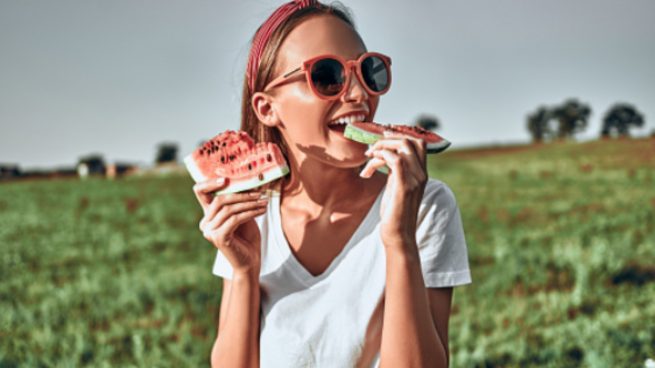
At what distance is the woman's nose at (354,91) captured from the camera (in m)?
2.18

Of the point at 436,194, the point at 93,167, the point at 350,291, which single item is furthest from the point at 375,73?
the point at 93,167

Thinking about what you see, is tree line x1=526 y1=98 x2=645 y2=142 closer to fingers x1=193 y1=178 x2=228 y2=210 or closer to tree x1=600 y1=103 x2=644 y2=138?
tree x1=600 y1=103 x2=644 y2=138

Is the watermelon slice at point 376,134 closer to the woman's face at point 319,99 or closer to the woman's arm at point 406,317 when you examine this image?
the woman's face at point 319,99

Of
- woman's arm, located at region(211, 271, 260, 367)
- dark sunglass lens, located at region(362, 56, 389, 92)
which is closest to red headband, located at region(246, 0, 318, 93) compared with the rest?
dark sunglass lens, located at region(362, 56, 389, 92)

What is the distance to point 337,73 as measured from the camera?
7.16 feet

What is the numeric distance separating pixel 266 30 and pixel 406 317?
1198 millimetres

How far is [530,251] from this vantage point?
28.5 ft

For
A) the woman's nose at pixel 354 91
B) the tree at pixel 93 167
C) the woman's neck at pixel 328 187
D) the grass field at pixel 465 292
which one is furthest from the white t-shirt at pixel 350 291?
the tree at pixel 93 167

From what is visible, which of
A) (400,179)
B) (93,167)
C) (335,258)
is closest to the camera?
(400,179)

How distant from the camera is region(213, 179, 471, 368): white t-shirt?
90.6 inches

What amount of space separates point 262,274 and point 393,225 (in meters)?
0.72

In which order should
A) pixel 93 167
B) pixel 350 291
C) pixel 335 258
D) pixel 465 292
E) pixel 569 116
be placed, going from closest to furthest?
pixel 350 291 → pixel 335 258 → pixel 465 292 → pixel 93 167 → pixel 569 116

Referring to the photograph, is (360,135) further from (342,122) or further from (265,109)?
(265,109)

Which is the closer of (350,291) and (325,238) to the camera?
(350,291)
